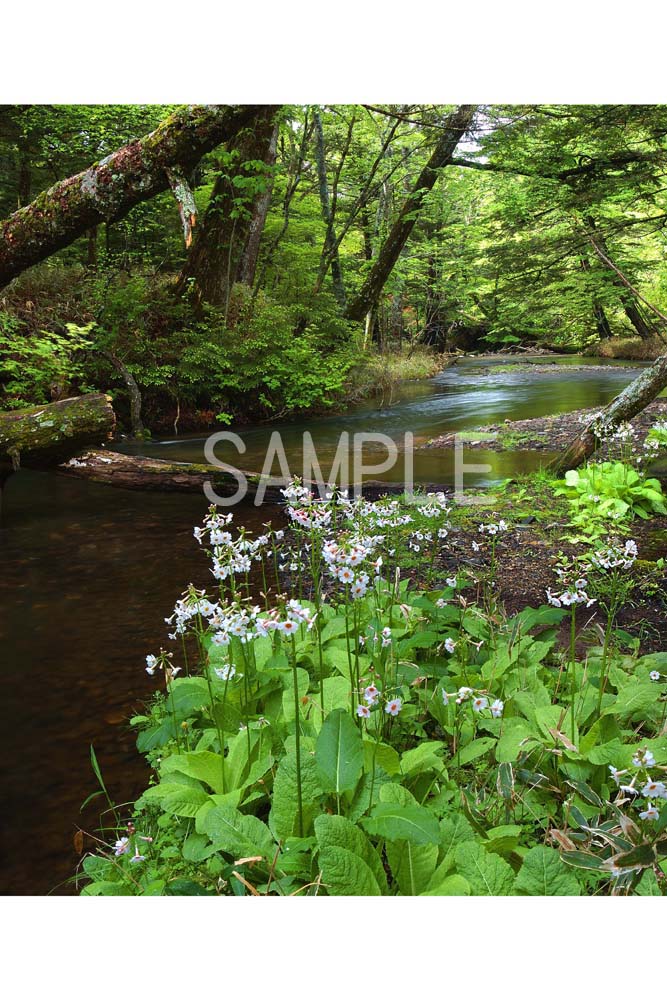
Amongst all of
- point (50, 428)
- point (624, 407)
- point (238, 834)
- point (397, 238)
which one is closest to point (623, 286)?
point (397, 238)

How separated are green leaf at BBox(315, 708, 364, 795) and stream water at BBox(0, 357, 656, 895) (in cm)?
75

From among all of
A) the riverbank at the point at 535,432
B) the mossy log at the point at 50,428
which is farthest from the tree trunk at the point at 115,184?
the riverbank at the point at 535,432

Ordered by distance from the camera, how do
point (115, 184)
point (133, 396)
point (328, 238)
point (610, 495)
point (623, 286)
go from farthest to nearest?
point (328, 238) → point (623, 286) → point (133, 396) → point (610, 495) → point (115, 184)

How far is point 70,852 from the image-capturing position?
1.47m

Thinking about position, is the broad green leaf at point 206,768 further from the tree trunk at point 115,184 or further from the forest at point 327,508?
the tree trunk at point 115,184

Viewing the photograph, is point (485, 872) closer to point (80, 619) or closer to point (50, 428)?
point (80, 619)

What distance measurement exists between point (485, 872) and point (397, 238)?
6.13m

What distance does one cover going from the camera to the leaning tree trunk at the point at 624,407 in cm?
331

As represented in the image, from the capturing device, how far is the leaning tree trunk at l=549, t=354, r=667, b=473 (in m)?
3.31

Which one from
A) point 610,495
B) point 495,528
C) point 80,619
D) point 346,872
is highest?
point 495,528

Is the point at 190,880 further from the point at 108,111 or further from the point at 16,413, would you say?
the point at 108,111

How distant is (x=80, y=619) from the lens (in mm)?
2574

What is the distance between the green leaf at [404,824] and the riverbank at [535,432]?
434 centimetres

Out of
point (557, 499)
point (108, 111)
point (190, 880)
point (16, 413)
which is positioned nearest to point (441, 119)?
point (108, 111)
